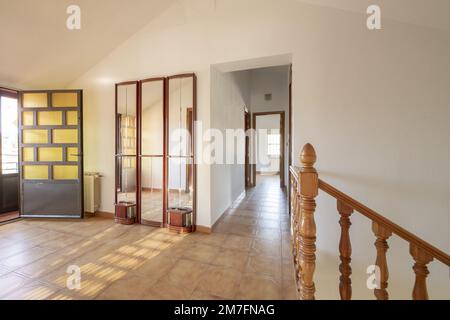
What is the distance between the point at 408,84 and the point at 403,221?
1544 millimetres

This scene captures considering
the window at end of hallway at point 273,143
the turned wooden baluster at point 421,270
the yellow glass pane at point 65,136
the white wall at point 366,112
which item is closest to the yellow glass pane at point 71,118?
the yellow glass pane at point 65,136

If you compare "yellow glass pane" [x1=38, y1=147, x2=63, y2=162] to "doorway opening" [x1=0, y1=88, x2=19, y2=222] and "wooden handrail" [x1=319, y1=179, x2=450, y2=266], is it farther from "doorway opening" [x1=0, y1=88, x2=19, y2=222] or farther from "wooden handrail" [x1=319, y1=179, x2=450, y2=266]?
"wooden handrail" [x1=319, y1=179, x2=450, y2=266]

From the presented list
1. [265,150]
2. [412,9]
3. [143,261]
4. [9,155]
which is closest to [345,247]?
[143,261]

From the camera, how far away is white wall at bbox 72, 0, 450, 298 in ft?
7.20

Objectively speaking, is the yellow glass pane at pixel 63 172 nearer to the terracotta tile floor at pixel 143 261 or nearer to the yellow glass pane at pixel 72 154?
the yellow glass pane at pixel 72 154

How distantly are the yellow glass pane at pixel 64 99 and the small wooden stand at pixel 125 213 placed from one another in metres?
1.88

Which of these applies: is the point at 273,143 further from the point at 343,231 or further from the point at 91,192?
the point at 343,231

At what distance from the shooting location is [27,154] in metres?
3.38

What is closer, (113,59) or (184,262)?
(184,262)

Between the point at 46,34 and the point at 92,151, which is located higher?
the point at 46,34

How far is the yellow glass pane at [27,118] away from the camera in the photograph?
11.0 feet

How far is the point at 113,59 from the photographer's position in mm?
3283
